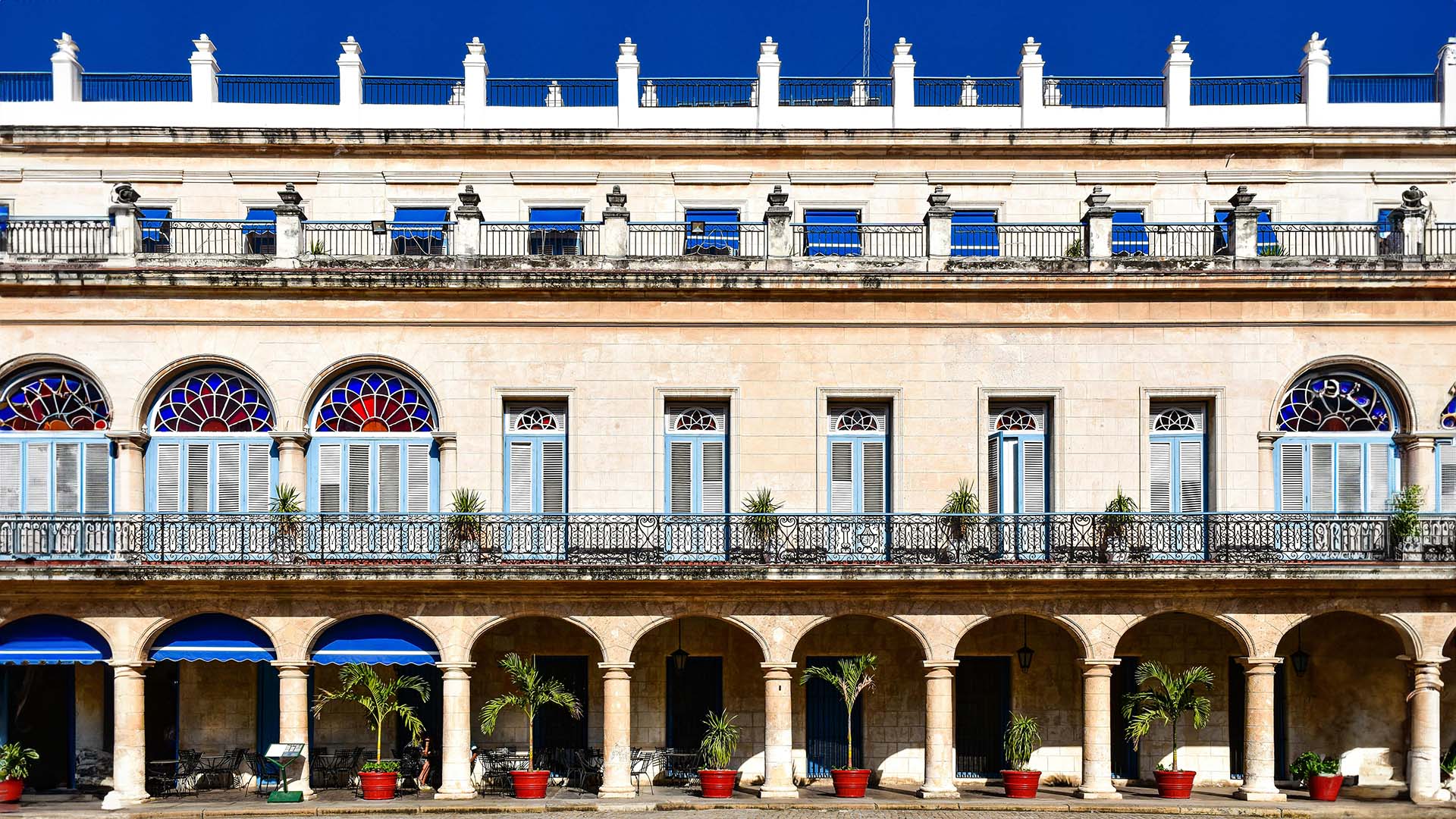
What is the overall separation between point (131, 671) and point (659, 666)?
7.81 m

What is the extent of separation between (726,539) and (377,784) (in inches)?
242

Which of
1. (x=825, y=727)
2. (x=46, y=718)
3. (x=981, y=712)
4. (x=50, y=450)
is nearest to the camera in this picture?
(x=50, y=450)

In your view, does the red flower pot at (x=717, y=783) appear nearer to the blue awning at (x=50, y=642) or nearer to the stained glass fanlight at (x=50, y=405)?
the blue awning at (x=50, y=642)

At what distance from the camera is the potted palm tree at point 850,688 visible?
73.7 ft

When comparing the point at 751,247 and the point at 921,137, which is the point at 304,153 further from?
the point at 921,137

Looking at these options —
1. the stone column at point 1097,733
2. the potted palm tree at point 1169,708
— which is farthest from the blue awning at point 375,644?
the potted palm tree at point 1169,708

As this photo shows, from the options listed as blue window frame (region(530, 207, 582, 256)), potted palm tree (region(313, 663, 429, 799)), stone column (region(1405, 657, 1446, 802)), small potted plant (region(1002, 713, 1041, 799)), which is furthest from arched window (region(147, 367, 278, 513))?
stone column (region(1405, 657, 1446, 802))

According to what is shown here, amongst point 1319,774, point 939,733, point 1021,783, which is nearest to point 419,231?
point 939,733

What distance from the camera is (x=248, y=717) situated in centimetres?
2411

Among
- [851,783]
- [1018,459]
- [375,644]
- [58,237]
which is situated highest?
[58,237]

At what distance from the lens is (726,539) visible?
22.7 m

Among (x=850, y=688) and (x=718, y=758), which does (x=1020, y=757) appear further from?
(x=718, y=758)

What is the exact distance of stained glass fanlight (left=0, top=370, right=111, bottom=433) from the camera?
23.5m

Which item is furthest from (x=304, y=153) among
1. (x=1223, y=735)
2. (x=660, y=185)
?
(x=1223, y=735)
